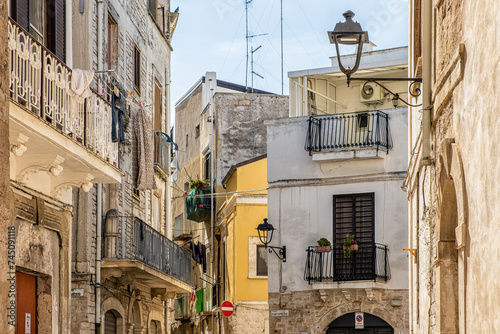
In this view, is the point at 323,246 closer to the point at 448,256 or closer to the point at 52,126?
the point at 52,126

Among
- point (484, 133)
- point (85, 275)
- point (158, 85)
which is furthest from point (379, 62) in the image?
point (484, 133)

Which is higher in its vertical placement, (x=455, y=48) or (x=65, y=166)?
(x=455, y=48)

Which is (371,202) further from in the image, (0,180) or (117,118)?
(0,180)

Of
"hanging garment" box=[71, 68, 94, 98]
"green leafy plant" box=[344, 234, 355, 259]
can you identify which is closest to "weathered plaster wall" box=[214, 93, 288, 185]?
"green leafy plant" box=[344, 234, 355, 259]

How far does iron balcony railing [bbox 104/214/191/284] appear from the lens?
17.8m

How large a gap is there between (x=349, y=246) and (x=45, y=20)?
12644mm

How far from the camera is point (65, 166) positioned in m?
12.1

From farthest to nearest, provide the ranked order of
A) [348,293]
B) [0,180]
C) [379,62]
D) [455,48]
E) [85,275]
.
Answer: [379,62]
[348,293]
[85,275]
[455,48]
[0,180]

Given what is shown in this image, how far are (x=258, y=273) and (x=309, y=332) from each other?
5.82 meters

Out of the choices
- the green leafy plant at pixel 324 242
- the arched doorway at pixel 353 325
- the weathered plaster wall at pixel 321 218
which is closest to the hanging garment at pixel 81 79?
the green leafy plant at pixel 324 242

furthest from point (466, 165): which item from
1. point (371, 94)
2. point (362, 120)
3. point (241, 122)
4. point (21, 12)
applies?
point (241, 122)

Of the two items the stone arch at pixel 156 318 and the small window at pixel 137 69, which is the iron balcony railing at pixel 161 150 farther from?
the stone arch at pixel 156 318

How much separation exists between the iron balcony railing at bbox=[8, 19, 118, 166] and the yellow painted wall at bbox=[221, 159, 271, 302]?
632 inches

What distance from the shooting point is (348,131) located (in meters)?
24.3
